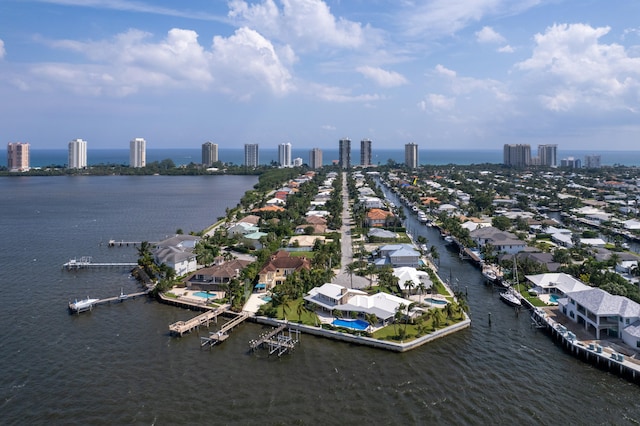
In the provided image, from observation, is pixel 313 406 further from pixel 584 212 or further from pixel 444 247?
pixel 584 212

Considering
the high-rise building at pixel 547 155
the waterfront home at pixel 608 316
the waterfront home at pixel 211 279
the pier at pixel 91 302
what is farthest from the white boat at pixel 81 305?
the high-rise building at pixel 547 155

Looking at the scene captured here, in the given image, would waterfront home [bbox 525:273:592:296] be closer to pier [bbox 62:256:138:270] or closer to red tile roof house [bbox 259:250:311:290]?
red tile roof house [bbox 259:250:311:290]

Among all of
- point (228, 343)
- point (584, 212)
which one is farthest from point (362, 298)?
point (584, 212)

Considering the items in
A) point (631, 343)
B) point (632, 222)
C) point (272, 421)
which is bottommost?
point (272, 421)

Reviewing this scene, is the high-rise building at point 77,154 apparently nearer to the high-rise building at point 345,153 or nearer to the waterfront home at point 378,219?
the high-rise building at point 345,153

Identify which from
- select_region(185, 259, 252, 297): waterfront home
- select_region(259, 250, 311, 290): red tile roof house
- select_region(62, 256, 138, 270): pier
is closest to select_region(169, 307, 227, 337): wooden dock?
select_region(185, 259, 252, 297): waterfront home

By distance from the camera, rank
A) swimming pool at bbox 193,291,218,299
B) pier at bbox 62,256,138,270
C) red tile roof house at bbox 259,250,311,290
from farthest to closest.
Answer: pier at bbox 62,256,138,270, red tile roof house at bbox 259,250,311,290, swimming pool at bbox 193,291,218,299
